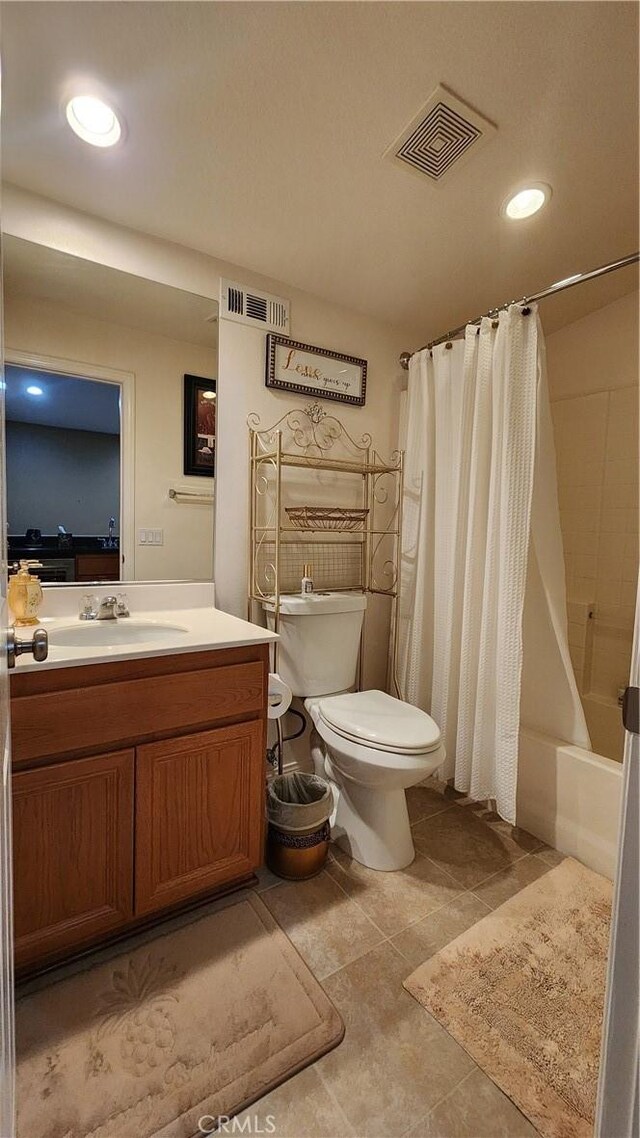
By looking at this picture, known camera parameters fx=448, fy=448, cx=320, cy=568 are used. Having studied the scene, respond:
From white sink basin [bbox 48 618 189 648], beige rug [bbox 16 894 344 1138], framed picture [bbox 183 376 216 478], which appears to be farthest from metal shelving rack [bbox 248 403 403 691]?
beige rug [bbox 16 894 344 1138]

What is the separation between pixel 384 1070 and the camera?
954 millimetres

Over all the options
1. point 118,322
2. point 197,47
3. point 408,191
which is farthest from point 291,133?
point 118,322

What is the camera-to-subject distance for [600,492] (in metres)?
2.17

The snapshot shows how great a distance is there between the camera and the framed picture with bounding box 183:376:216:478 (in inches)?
66.5

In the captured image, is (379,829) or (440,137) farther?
(379,829)

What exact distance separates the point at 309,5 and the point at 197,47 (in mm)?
263

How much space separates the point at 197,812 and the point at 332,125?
1874 mm

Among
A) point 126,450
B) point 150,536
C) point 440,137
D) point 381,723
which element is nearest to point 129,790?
point 381,723

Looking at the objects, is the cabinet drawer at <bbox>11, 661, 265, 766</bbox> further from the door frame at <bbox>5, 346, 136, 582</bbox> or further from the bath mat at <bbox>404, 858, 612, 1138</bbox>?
the bath mat at <bbox>404, 858, 612, 1138</bbox>

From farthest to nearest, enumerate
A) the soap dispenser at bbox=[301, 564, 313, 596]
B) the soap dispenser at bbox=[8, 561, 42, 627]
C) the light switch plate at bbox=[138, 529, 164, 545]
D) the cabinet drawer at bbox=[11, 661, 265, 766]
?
1. the soap dispenser at bbox=[301, 564, 313, 596]
2. the light switch plate at bbox=[138, 529, 164, 545]
3. the soap dispenser at bbox=[8, 561, 42, 627]
4. the cabinet drawer at bbox=[11, 661, 265, 766]

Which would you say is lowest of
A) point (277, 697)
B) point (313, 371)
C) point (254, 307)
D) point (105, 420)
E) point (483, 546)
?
point (277, 697)

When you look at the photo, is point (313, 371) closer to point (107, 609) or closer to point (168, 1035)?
point (107, 609)

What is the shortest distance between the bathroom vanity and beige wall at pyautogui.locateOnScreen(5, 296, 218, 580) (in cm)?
44

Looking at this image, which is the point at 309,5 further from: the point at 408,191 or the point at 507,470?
the point at 507,470
